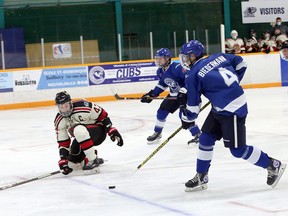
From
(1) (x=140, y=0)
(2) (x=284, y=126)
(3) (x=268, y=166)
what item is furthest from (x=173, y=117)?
(1) (x=140, y=0)

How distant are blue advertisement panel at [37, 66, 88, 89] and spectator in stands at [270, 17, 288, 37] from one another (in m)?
5.09

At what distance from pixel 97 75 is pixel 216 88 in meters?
8.88

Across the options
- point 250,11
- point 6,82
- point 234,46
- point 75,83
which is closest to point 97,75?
point 75,83

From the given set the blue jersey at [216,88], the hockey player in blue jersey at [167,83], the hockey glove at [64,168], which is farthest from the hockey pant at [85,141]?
the hockey player in blue jersey at [167,83]

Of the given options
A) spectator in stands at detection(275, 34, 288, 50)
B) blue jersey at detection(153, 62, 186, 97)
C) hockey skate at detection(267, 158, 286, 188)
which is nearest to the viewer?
hockey skate at detection(267, 158, 286, 188)

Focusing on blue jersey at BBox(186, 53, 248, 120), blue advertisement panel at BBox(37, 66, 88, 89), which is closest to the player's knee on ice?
blue jersey at BBox(186, 53, 248, 120)

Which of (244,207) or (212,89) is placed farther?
(212,89)

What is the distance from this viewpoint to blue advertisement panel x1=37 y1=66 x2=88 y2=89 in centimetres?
1235

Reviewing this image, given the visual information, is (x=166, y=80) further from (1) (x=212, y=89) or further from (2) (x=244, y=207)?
(2) (x=244, y=207)

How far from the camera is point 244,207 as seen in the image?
3.62 meters

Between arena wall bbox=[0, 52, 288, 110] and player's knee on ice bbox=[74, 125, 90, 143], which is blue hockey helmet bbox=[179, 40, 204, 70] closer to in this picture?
player's knee on ice bbox=[74, 125, 90, 143]

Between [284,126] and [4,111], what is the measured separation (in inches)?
237

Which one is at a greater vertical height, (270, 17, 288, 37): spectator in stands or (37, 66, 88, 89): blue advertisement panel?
(270, 17, 288, 37): spectator in stands

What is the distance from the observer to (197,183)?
13.6ft
